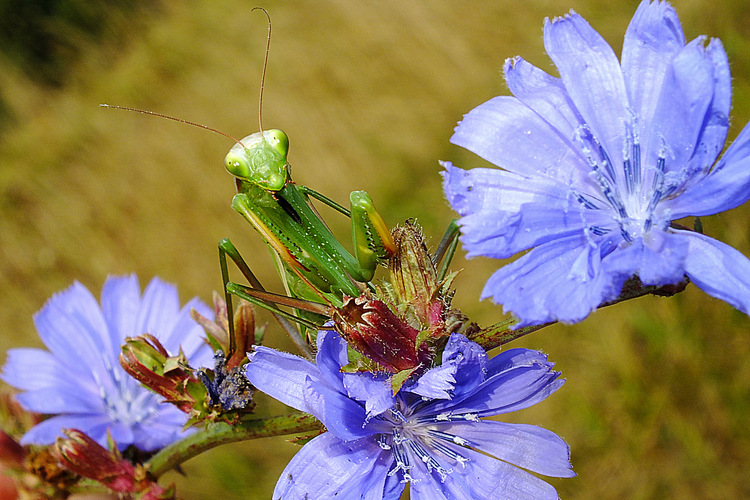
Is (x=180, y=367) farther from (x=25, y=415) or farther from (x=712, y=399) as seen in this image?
(x=712, y=399)

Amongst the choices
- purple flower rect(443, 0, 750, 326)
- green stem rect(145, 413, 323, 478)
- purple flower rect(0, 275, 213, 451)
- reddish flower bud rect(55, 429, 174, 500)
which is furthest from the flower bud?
purple flower rect(443, 0, 750, 326)

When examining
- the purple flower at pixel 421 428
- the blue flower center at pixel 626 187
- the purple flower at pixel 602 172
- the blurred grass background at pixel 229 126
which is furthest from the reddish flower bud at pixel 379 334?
the blurred grass background at pixel 229 126

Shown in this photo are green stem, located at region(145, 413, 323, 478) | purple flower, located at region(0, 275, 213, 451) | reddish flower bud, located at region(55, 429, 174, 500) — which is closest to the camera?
green stem, located at region(145, 413, 323, 478)

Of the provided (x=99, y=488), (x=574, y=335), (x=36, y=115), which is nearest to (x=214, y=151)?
(x=36, y=115)

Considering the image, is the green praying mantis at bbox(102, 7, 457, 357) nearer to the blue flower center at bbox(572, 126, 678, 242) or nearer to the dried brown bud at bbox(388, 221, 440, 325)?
Answer: the dried brown bud at bbox(388, 221, 440, 325)

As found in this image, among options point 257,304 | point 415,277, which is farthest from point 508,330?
→ point 257,304

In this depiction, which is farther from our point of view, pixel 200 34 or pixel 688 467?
pixel 200 34
